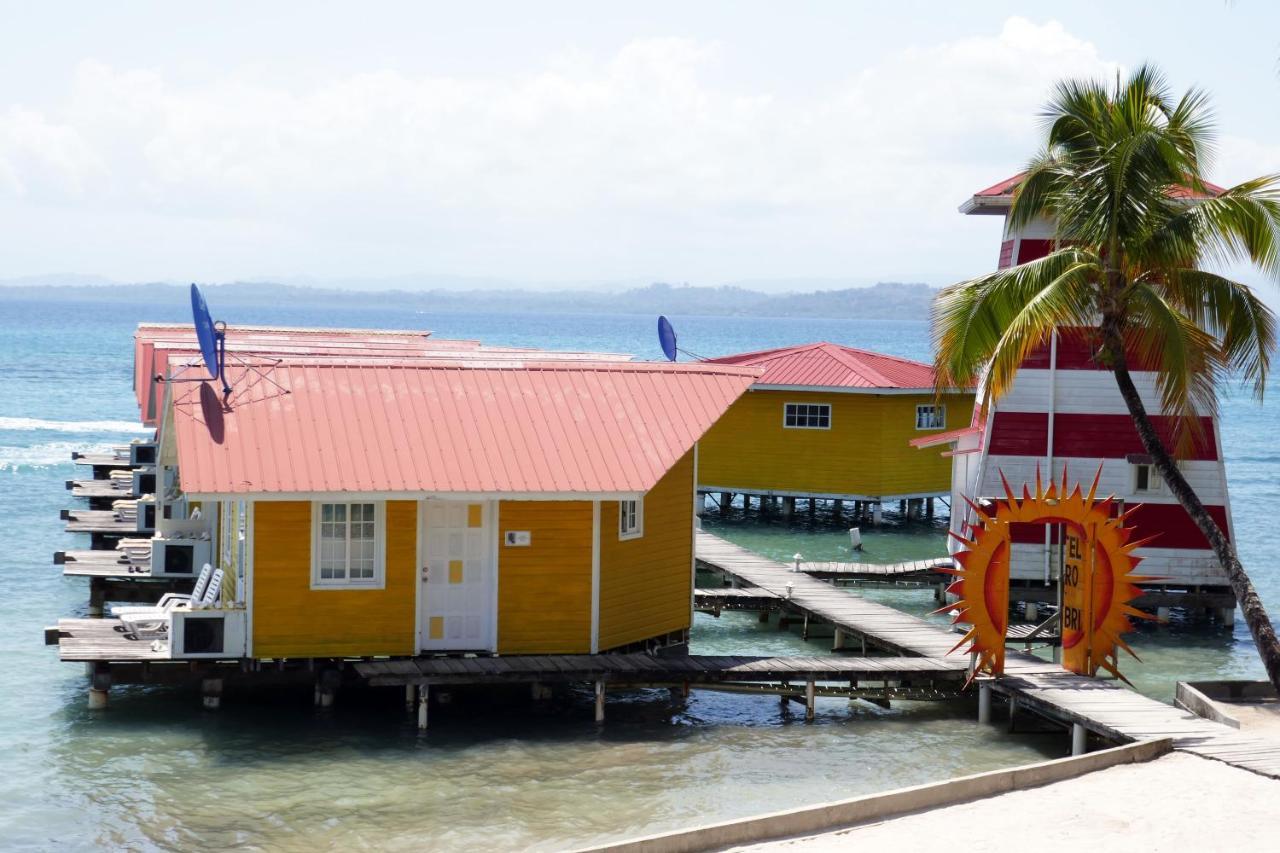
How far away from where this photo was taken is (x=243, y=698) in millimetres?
22688

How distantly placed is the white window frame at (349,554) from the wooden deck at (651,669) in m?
1.08

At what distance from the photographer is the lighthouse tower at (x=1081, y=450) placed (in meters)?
30.0

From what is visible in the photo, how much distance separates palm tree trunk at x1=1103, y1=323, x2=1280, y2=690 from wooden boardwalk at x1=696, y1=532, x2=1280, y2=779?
53.9 inches

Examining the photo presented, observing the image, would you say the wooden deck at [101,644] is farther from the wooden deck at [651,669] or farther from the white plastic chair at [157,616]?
the wooden deck at [651,669]

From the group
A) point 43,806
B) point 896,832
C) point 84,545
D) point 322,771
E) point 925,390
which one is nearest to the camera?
point 896,832

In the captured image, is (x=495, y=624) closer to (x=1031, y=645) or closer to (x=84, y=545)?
(x=1031, y=645)

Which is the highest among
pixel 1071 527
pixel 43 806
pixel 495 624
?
pixel 1071 527

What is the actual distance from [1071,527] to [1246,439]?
260 ft

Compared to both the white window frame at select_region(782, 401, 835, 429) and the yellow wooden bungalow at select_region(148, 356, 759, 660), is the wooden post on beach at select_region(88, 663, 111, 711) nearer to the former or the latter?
the yellow wooden bungalow at select_region(148, 356, 759, 660)

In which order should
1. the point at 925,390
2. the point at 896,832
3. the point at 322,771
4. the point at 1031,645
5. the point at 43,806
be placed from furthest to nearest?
the point at 925,390
the point at 1031,645
the point at 322,771
the point at 43,806
the point at 896,832

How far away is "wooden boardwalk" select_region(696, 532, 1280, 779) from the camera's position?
62.3 ft

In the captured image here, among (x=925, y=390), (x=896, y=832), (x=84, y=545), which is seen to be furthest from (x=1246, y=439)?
(x=896, y=832)

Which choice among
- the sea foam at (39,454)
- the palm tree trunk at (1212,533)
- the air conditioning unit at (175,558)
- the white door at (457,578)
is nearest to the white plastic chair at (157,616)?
the white door at (457,578)

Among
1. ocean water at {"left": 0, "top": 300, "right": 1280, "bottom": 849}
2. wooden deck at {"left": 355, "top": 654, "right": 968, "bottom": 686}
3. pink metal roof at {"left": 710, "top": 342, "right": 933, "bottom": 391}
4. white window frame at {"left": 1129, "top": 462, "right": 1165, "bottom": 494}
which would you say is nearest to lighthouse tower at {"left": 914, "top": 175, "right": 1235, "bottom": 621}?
white window frame at {"left": 1129, "top": 462, "right": 1165, "bottom": 494}
